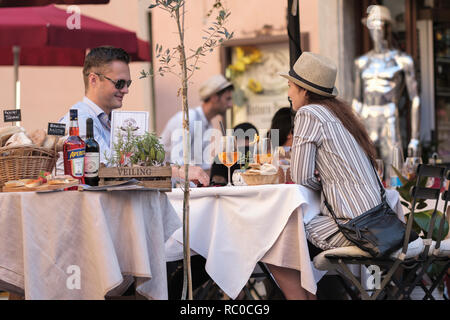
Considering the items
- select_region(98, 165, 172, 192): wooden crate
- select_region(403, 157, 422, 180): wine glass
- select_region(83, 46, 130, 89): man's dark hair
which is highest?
select_region(83, 46, 130, 89): man's dark hair

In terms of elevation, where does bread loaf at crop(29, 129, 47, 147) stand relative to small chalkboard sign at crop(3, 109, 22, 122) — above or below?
below

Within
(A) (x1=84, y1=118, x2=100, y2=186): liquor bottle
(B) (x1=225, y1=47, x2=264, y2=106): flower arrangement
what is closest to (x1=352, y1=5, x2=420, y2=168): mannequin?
(B) (x1=225, y1=47, x2=264, y2=106): flower arrangement

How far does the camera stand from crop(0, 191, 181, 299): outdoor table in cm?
311

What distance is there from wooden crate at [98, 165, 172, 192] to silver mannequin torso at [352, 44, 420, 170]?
4.50m

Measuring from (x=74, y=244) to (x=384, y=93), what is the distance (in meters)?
5.04

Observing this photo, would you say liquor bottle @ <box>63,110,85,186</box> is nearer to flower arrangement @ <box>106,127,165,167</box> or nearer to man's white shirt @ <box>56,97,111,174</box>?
flower arrangement @ <box>106,127,165,167</box>

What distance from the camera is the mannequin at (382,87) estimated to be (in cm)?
759

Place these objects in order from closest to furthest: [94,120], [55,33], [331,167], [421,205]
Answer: [331,167], [94,120], [421,205], [55,33]

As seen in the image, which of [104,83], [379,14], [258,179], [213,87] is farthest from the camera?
[379,14]

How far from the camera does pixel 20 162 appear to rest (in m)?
3.36

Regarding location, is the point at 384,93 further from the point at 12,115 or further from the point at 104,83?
the point at 12,115

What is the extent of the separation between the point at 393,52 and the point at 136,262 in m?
5.13

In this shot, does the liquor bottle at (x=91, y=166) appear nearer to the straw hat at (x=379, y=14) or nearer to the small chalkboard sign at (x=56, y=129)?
the small chalkboard sign at (x=56, y=129)

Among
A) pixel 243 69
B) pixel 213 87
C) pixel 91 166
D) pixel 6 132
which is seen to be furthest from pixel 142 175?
pixel 243 69
